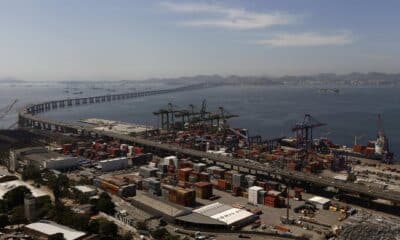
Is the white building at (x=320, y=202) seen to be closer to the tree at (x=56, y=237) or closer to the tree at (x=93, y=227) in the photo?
→ the tree at (x=93, y=227)

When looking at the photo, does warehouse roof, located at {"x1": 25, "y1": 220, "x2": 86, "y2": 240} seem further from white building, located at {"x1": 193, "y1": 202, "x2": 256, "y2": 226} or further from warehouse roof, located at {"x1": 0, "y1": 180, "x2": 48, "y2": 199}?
white building, located at {"x1": 193, "y1": 202, "x2": 256, "y2": 226}

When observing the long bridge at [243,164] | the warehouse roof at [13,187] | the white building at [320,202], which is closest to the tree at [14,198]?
the warehouse roof at [13,187]

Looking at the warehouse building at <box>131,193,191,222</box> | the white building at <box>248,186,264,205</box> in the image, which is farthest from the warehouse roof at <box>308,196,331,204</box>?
the warehouse building at <box>131,193,191,222</box>

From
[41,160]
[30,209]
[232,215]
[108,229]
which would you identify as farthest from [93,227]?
[41,160]

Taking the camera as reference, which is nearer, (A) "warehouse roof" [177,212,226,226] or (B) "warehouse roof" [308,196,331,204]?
(A) "warehouse roof" [177,212,226,226]

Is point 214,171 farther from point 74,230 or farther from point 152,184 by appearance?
point 74,230

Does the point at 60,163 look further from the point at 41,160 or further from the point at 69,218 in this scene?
the point at 69,218

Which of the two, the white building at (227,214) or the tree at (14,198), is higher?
the tree at (14,198)
